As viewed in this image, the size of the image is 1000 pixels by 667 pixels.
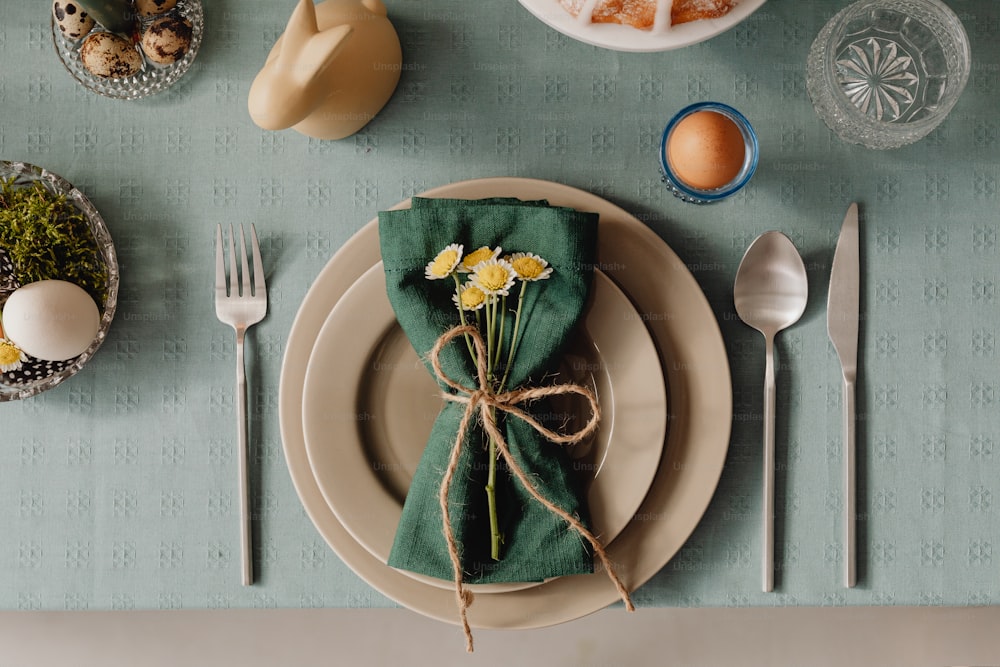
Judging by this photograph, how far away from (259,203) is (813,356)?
17.5 inches

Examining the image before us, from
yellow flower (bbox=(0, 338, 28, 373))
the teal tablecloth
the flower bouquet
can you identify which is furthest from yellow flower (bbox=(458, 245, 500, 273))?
yellow flower (bbox=(0, 338, 28, 373))

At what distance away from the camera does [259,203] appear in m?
0.56

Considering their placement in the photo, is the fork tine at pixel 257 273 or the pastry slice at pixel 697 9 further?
the fork tine at pixel 257 273

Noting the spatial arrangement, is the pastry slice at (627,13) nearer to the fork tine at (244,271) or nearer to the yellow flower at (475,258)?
the yellow flower at (475,258)

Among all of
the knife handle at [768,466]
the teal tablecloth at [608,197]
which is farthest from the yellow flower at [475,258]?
the knife handle at [768,466]

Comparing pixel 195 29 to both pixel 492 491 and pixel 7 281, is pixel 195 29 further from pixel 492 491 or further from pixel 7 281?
pixel 492 491

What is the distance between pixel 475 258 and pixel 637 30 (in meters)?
0.18

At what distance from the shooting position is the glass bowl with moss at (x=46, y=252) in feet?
1.73

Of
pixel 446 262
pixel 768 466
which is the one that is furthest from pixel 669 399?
pixel 446 262

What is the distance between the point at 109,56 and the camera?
1.78ft

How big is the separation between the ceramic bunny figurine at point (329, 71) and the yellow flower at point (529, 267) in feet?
0.54

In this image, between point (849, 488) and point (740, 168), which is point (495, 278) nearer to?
point (740, 168)

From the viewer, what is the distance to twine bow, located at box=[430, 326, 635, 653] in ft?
1.55

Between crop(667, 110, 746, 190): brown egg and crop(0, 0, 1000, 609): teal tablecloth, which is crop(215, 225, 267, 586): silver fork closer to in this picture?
crop(0, 0, 1000, 609): teal tablecloth
